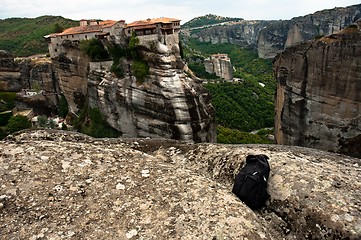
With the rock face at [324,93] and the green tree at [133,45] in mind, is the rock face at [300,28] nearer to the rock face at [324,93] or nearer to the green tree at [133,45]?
the green tree at [133,45]

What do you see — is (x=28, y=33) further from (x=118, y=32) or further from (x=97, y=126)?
(x=97, y=126)

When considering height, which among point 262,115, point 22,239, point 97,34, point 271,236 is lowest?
point 262,115

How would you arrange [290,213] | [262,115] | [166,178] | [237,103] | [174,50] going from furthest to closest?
[237,103], [262,115], [174,50], [166,178], [290,213]

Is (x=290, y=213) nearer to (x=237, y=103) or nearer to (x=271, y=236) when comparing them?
(x=271, y=236)

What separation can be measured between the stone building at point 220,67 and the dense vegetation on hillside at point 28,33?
44453 mm

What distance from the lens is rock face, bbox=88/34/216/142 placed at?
28328 mm

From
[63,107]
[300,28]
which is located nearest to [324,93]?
[63,107]

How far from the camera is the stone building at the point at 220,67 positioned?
96.5 metres

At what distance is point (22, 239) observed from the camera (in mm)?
6059

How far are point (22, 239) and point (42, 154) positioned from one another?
2.62 m

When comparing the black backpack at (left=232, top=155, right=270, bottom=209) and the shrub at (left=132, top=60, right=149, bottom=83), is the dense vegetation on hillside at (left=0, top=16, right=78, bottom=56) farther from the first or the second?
the black backpack at (left=232, top=155, right=270, bottom=209)

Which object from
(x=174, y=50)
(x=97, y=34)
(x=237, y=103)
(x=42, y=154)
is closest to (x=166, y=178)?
(x=42, y=154)

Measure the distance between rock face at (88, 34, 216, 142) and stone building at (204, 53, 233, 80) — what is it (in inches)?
2566

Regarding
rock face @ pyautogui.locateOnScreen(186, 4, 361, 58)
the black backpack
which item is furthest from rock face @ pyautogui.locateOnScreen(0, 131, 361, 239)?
rock face @ pyautogui.locateOnScreen(186, 4, 361, 58)
